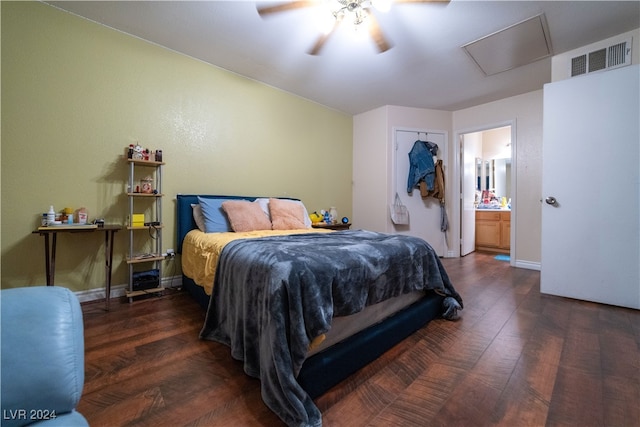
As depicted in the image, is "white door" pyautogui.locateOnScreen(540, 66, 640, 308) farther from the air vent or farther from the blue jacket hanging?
the blue jacket hanging

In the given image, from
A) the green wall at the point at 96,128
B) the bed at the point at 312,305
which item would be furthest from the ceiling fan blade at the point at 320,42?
the bed at the point at 312,305

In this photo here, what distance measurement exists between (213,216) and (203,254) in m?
0.64

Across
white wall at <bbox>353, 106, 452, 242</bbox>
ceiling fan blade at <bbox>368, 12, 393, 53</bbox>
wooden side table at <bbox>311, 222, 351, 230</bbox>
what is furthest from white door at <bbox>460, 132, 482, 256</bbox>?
ceiling fan blade at <bbox>368, 12, 393, 53</bbox>

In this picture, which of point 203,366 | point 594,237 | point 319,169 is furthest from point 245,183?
point 594,237

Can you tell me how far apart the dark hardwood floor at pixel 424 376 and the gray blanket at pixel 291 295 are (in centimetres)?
14

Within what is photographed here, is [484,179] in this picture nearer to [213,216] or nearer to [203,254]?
[213,216]

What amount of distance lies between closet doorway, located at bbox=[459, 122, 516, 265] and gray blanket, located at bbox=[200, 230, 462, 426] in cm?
329

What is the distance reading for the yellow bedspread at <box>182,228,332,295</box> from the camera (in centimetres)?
182

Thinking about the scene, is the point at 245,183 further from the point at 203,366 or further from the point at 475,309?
the point at 475,309

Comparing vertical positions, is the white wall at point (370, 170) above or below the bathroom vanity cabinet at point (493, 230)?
above

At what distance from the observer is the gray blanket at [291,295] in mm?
1053

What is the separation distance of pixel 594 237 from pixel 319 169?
126 inches

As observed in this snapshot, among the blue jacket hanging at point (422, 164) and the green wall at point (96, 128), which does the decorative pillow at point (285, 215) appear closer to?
the green wall at point (96, 128)

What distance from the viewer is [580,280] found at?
2400mm
